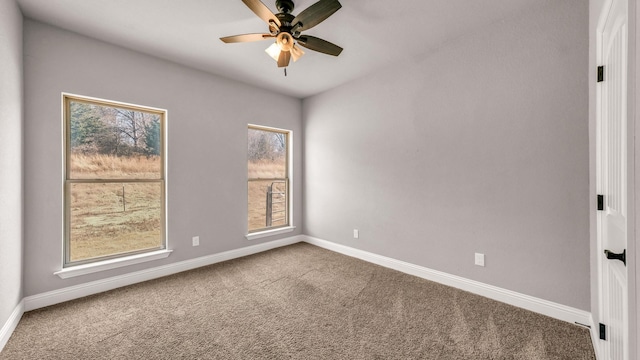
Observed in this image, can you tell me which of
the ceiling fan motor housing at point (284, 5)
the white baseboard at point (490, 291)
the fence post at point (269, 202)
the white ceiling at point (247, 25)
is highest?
the white ceiling at point (247, 25)

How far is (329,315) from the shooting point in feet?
7.29

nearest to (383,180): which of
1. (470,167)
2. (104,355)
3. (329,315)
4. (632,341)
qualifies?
(470,167)

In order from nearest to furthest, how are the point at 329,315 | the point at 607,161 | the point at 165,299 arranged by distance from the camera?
the point at 607,161 → the point at 329,315 → the point at 165,299

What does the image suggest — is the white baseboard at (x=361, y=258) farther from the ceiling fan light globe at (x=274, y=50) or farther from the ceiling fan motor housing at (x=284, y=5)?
the ceiling fan motor housing at (x=284, y=5)

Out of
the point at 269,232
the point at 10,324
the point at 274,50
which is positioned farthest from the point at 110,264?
the point at 274,50

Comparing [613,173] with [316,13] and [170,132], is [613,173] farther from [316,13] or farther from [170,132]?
[170,132]

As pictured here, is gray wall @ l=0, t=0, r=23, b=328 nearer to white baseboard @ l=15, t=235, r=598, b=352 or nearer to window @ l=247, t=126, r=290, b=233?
white baseboard @ l=15, t=235, r=598, b=352

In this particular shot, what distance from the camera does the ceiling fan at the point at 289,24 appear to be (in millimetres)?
1818

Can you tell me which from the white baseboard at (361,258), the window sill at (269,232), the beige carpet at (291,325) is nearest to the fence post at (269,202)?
the window sill at (269,232)

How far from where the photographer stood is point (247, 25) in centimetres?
244

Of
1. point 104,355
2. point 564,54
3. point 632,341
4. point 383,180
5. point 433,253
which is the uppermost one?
point 564,54

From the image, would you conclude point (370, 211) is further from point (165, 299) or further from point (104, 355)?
point (104, 355)

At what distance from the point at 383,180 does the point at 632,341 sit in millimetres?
2581

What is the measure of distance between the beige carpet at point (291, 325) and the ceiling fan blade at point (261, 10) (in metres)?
2.49
